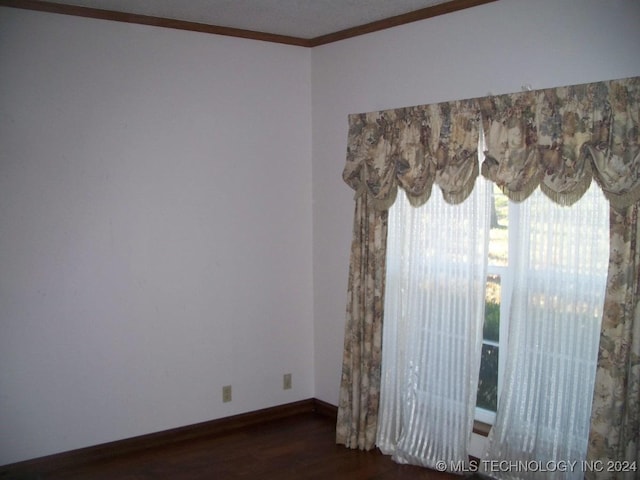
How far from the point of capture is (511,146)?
3354mm

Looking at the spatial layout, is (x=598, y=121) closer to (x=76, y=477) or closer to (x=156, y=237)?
(x=156, y=237)

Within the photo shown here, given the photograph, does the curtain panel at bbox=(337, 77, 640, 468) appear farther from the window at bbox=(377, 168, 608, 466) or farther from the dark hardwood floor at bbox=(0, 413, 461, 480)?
the dark hardwood floor at bbox=(0, 413, 461, 480)

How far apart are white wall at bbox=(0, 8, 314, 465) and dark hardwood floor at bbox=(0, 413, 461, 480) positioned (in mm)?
183

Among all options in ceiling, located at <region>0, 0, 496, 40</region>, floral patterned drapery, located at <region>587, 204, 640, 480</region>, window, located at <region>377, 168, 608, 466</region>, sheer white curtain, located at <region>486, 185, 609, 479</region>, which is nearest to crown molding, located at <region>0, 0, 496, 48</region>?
ceiling, located at <region>0, 0, 496, 40</region>

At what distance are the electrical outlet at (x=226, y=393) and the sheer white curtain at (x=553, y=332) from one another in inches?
77.2

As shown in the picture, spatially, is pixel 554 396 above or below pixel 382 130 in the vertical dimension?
below

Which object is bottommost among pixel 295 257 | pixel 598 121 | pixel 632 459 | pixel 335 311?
pixel 632 459

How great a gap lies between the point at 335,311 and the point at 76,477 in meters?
2.08

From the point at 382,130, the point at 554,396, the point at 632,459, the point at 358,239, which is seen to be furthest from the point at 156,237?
the point at 632,459

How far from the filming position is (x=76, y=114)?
12.7ft

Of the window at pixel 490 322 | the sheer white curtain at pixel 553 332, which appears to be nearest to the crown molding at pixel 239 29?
the window at pixel 490 322
